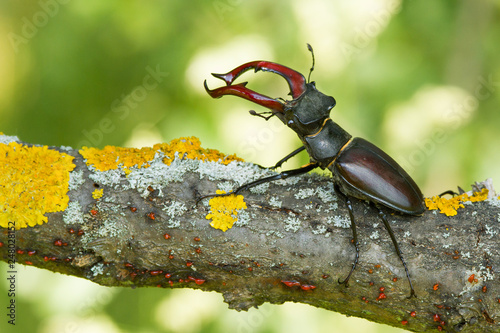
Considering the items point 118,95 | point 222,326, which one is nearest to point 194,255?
point 222,326

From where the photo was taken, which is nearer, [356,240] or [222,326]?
[356,240]

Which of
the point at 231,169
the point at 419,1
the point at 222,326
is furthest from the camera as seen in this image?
the point at 419,1

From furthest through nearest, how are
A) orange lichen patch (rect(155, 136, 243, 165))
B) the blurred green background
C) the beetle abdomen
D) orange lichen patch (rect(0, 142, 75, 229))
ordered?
the blurred green background → orange lichen patch (rect(155, 136, 243, 165)) → the beetle abdomen → orange lichen patch (rect(0, 142, 75, 229))

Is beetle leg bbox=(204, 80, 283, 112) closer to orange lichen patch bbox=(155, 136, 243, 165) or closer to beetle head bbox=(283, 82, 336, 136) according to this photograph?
beetle head bbox=(283, 82, 336, 136)

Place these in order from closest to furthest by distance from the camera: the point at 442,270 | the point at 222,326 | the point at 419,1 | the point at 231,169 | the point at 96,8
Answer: the point at 442,270
the point at 231,169
the point at 222,326
the point at 96,8
the point at 419,1

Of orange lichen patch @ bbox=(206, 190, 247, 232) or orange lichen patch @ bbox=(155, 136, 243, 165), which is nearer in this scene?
orange lichen patch @ bbox=(206, 190, 247, 232)

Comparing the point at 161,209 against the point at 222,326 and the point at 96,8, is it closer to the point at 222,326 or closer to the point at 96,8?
the point at 222,326

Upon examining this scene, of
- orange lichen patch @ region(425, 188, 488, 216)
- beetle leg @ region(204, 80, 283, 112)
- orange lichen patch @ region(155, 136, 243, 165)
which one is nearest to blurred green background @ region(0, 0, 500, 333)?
orange lichen patch @ region(155, 136, 243, 165)

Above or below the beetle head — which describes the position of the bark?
below
